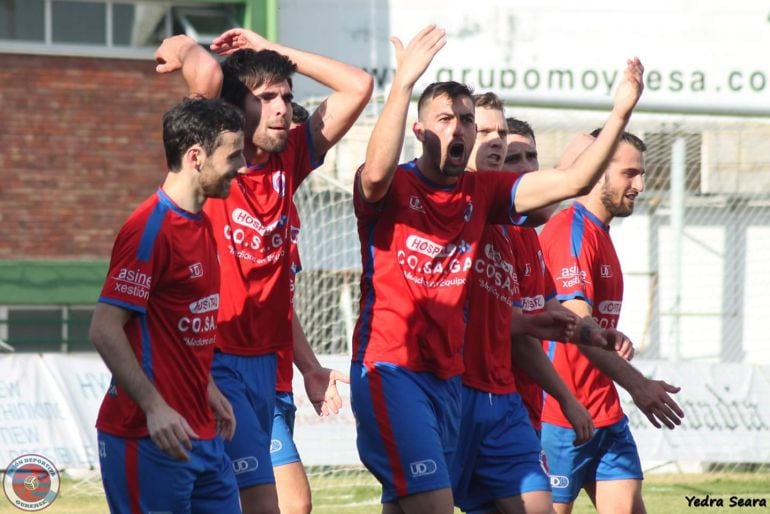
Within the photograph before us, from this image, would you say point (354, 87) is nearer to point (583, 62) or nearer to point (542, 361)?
point (542, 361)

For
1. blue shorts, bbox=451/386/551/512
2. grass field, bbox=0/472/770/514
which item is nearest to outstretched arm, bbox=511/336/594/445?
blue shorts, bbox=451/386/551/512

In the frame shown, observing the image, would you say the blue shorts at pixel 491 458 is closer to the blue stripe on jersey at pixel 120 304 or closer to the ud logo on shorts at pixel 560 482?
the ud logo on shorts at pixel 560 482

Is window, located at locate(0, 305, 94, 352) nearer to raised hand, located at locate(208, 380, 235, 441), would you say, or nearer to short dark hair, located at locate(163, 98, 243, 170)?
raised hand, located at locate(208, 380, 235, 441)

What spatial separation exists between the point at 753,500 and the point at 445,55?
28.3 feet

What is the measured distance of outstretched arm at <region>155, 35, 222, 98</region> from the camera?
553cm

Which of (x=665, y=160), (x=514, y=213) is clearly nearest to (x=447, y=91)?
(x=514, y=213)

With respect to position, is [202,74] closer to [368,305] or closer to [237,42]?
[237,42]

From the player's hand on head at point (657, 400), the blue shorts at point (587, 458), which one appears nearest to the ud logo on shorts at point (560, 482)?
the blue shorts at point (587, 458)

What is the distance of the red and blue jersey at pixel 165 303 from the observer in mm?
4621

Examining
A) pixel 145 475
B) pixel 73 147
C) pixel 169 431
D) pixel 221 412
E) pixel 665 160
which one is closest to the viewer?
pixel 169 431

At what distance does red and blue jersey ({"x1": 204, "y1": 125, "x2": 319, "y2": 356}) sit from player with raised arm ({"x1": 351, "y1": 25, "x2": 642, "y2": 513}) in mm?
361

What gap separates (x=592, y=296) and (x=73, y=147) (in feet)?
39.4

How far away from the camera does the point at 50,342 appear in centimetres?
1736

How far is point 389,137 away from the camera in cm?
527
